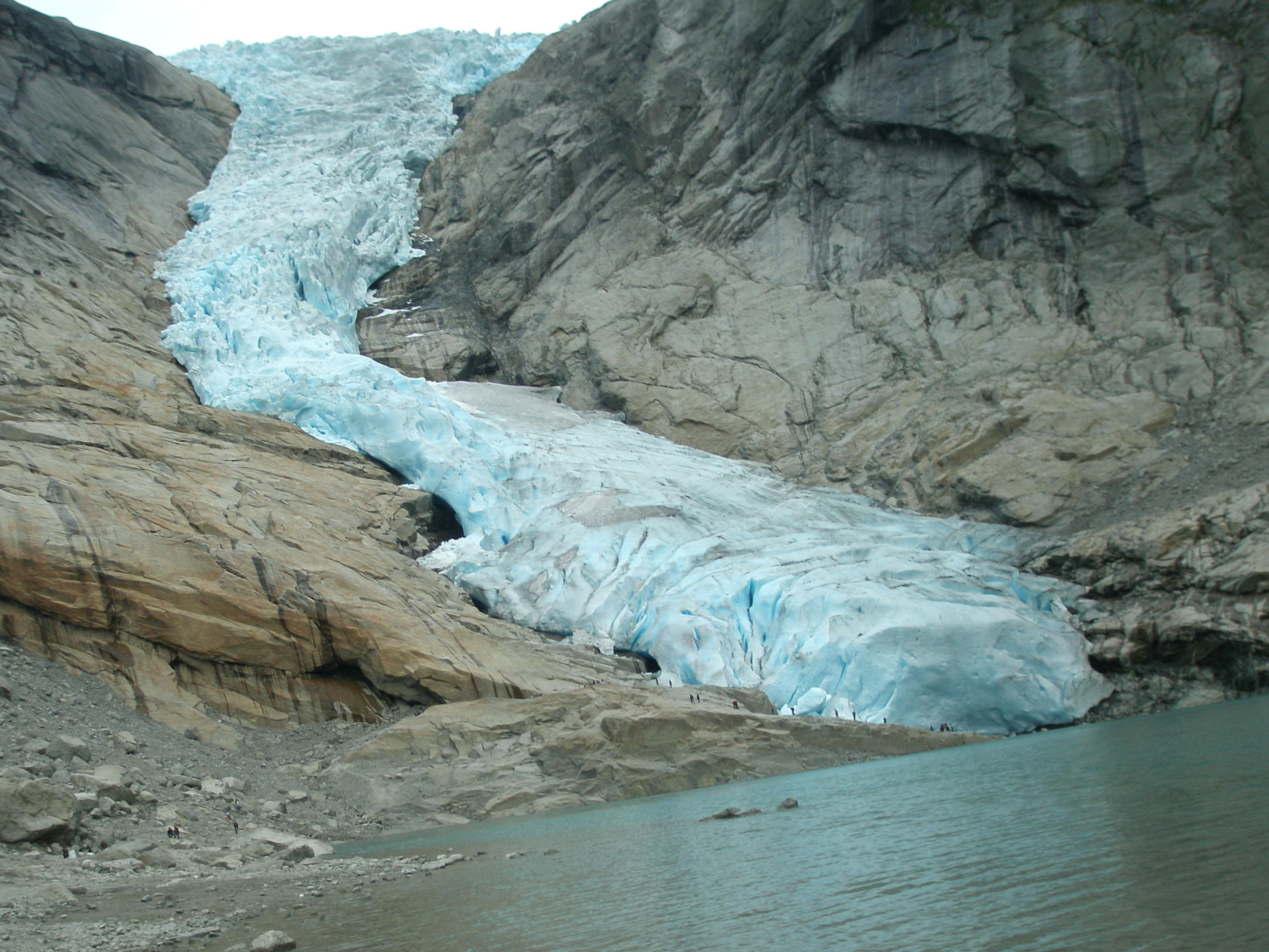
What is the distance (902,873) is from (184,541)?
1382cm

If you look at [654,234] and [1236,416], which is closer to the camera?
[1236,416]

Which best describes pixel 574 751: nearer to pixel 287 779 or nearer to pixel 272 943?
pixel 287 779

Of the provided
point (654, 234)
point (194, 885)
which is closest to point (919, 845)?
point (194, 885)

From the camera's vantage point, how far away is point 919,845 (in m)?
8.73

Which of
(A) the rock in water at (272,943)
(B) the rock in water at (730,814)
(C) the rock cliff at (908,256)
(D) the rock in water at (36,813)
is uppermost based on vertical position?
(C) the rock cliff at (908,256)

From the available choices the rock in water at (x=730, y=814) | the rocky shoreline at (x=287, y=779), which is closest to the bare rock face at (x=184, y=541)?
the rocky shoreline at (x=287, y=779)

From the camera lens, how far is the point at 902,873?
768 centimetres

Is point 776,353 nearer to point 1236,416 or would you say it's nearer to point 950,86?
point 950,86

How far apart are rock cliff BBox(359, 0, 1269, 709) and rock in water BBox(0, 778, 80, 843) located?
1748 centimetres

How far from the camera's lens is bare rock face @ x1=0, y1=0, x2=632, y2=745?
15.9 meters

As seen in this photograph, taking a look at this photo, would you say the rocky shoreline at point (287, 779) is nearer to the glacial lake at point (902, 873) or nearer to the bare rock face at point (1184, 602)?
the glacial lake at point (902, 873)

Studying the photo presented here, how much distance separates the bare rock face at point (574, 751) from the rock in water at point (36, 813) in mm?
4865

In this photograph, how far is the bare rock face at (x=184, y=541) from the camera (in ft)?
52.1

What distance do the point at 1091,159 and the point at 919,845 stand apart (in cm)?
2664
